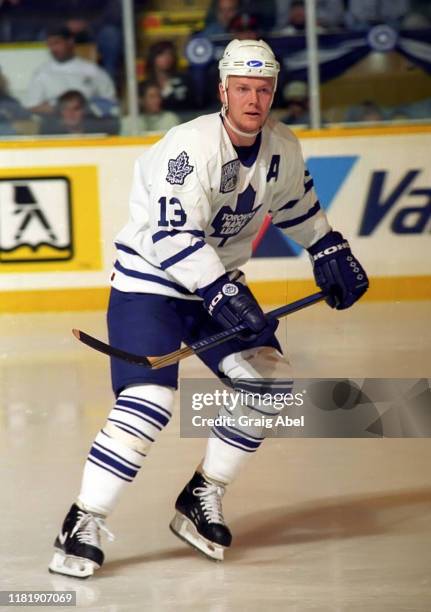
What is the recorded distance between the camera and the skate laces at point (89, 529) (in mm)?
2859

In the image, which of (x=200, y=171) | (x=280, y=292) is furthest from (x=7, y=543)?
(x=280, y=292)

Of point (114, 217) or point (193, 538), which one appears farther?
point (114, 217)

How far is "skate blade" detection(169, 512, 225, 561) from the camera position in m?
2.97

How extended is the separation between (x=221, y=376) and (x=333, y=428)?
2.97 feet

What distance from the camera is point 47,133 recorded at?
20.2ft

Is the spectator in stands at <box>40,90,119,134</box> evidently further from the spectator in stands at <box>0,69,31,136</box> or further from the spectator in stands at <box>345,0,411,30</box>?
the spectator in stands at <box>345,0,411,30</box>

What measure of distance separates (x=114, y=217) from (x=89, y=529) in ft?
10.8

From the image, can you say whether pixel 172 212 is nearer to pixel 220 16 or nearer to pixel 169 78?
pixel 169 78

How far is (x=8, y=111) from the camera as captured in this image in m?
6.21

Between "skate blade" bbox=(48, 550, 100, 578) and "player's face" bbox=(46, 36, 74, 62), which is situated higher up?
"player's face" bbox=(46, 36, 74, 62)

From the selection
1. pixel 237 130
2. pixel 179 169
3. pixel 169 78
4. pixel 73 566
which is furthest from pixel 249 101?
pixel 169 78

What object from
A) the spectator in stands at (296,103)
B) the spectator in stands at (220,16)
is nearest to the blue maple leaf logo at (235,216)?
the spectator in stands at (296,103)

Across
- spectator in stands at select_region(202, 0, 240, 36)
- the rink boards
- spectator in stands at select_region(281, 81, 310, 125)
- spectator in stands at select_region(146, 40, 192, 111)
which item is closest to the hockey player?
the rink boards

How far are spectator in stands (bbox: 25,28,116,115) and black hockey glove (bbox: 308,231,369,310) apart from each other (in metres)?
3.25
